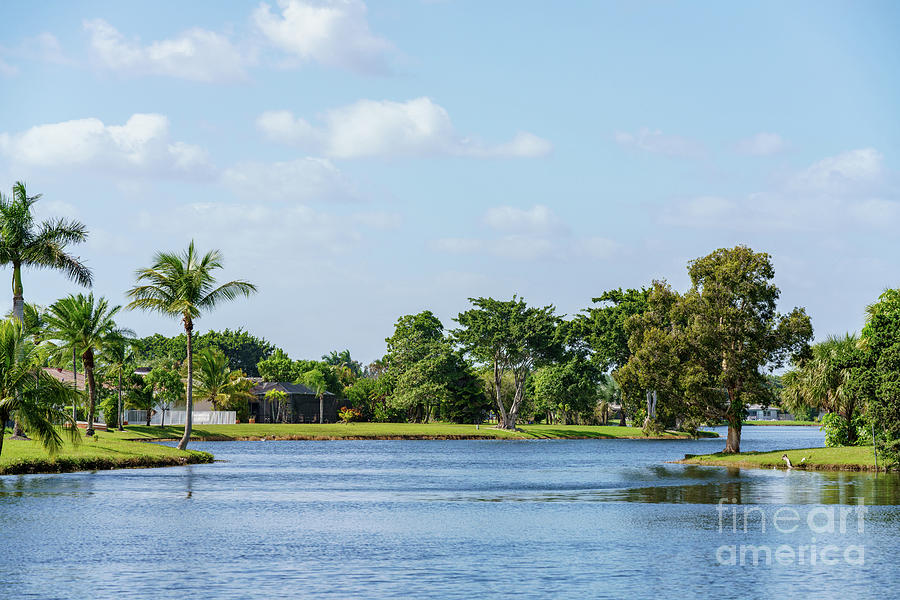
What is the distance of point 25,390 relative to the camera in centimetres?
4528

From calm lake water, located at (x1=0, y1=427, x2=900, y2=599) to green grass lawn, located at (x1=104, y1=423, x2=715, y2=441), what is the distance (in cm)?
5222

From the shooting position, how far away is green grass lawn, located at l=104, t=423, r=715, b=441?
10888 cm

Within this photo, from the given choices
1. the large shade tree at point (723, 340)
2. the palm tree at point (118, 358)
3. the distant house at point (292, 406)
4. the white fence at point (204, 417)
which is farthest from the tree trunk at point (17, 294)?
the distant house at point (292, 406)

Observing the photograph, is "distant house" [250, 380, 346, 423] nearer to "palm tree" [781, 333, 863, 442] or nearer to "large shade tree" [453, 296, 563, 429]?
"large shade tree" [453, 296, 563, 429]

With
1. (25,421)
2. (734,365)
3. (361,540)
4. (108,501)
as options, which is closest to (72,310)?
(25,421)

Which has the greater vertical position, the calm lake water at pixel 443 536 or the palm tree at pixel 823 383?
the palm tree at pixel 823 383

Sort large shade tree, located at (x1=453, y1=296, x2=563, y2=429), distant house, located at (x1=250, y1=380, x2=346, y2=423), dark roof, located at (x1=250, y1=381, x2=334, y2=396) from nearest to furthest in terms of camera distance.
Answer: large shade tree, located at (x1=453, y1=296, x2=563, y2=429) < distant house, located at (x1=250, y1=380, x2=346, y2=423) < dark roof, located at (x1=250, y1=381, x2=334, y2=396)

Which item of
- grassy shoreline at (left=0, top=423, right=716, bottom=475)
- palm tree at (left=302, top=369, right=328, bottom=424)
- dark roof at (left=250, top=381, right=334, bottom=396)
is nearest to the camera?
grassy shoreline at (left=0, top=423, right=716, bottom=475)

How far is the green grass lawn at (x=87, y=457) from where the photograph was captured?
5272 centimetres

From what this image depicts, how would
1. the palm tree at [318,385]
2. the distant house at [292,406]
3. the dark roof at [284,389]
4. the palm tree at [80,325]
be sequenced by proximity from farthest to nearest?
the palm tree at [318,385] → the dark roof at [284,389] → the distant house at [292,406] → the palm tree at [80,325]

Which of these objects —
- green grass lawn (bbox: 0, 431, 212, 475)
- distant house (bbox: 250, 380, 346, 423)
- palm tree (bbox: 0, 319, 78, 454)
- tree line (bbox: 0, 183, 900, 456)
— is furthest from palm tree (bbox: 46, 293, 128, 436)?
distant house (bbox: 250, 380, 346, 423)

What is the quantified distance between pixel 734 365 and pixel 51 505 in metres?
44.4

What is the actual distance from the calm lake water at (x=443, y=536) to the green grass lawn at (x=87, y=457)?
129 cm

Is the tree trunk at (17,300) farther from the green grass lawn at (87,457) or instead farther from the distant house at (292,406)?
the distant house at (292,406)
